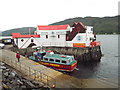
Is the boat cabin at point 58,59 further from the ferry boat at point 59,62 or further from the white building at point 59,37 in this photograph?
the white building at point 59,37

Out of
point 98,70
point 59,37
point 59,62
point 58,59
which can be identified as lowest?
point 98,70

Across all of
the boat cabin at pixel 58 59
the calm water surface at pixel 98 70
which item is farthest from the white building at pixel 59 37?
the boat cabin at pixel 58 59

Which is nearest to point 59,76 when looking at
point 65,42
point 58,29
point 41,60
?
point 41,60

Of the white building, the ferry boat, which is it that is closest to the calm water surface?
the ferry boat

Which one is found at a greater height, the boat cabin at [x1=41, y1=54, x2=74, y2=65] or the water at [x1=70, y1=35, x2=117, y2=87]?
the boat cabin at [x1=41, y1=54, x2=74, y2=65]

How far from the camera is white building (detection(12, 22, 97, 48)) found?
31.7 m

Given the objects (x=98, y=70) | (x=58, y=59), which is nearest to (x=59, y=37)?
(x=58, y=59)

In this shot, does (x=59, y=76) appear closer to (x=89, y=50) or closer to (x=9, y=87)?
(x=9, y=87)

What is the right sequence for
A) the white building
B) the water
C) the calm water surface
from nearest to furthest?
the water → the calm water surface → the white building

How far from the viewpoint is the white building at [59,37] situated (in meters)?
31.7

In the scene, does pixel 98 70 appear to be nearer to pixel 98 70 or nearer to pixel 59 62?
pixel 98 70

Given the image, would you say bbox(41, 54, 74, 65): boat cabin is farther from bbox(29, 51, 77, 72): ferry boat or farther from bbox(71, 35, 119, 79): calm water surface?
bbox(71, 35, 119, 79): calm water surface

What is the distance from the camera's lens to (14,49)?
31359 mm

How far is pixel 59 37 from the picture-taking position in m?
35.2
